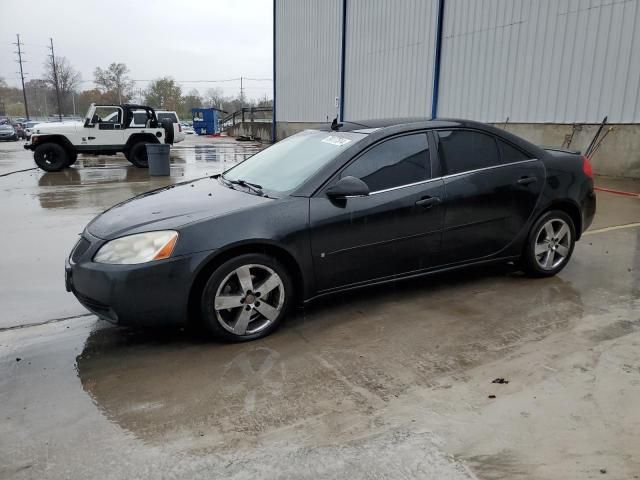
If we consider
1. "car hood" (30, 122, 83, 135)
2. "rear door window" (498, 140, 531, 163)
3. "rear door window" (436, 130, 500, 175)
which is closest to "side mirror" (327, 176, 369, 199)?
"rear door window" (436, 130, 500, 175)

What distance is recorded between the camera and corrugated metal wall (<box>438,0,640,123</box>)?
10891 mm

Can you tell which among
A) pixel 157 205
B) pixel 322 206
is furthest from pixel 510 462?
pixel 157 205

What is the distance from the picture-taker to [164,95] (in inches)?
3162

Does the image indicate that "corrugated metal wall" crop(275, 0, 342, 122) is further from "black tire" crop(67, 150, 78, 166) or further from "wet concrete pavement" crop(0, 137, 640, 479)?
"wet concrete pavement" crop(0, 137, 640, 479)

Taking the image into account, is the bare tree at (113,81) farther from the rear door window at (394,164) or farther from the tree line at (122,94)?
the rear door window at (394,164)

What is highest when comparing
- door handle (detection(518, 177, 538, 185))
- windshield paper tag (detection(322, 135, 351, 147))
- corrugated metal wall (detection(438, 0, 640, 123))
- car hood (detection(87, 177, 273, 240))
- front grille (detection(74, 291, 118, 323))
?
corrugated metal wall (detection(438, 0, 640, 123))

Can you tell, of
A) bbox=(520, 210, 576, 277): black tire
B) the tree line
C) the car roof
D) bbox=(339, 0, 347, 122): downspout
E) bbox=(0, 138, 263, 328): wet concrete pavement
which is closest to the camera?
the car roof

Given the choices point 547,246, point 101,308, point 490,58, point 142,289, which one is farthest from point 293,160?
point 490,58

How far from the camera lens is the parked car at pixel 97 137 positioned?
15.1 m

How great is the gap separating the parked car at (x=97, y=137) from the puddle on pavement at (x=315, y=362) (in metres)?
13.2

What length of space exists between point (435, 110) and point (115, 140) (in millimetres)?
9841

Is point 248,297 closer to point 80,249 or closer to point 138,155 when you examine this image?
point 80,249

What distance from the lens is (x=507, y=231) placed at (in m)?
4.61

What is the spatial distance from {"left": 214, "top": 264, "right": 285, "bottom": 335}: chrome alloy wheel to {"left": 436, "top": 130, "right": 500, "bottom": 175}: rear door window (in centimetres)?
178
